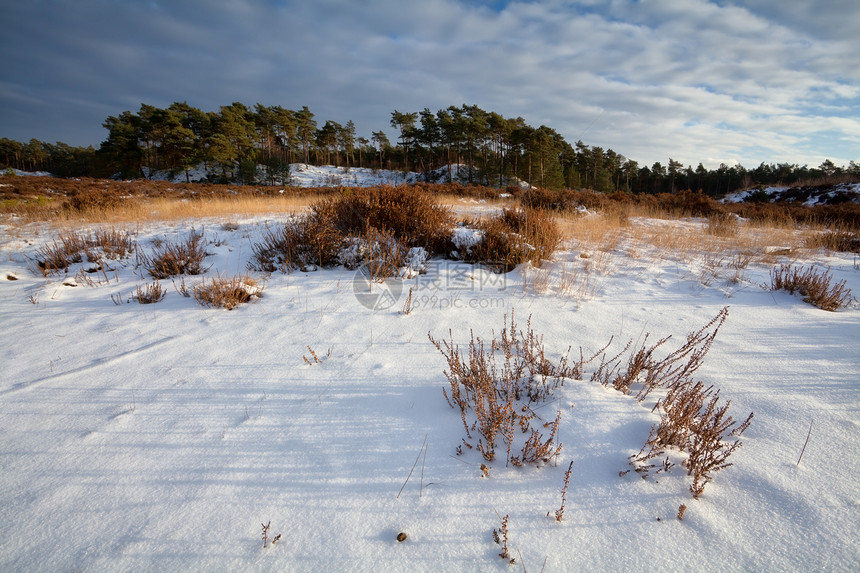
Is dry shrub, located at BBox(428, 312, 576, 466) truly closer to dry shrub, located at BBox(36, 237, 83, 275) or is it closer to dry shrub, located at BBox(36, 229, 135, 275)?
dry shrub, located at BBox(36, 229, 135, 275)

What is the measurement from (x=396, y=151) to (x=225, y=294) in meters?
54.6

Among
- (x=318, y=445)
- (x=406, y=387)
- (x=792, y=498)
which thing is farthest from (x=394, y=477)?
(x=792, y=498)

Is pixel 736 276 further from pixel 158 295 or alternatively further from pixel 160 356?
pixel 158 295

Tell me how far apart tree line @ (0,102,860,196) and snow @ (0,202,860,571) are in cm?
3081

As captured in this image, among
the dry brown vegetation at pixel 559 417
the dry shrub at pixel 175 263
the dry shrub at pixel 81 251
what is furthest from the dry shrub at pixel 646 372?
the dry shrub at pixel 81 251

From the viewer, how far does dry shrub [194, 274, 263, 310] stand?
355 centimetres

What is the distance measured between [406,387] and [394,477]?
2.39ft

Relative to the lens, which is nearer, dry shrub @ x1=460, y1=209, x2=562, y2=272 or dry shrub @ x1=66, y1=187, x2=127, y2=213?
dry shrub @ x1=460, y1=209, x2=562, y2=272

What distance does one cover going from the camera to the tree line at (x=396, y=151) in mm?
34781

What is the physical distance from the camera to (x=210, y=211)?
995 centimetres

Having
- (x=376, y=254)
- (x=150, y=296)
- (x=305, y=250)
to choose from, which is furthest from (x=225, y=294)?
(x=376, y=254)

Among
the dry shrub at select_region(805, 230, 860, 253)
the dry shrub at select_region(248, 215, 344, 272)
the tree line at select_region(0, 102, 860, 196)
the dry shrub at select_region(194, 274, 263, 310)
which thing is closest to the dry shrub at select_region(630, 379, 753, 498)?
the dry shrub at select_region(194, 274, 263, 310)

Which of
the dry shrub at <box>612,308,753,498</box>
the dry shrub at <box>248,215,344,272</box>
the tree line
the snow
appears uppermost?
the tree line

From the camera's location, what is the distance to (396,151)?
175 ft
